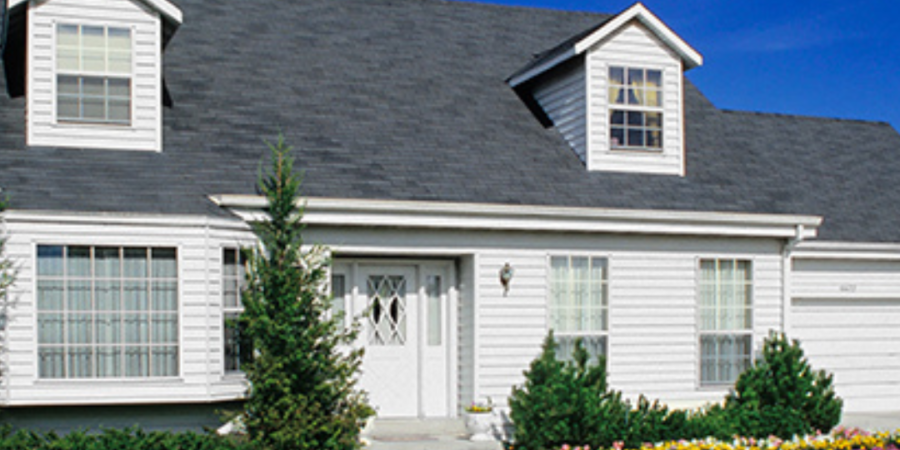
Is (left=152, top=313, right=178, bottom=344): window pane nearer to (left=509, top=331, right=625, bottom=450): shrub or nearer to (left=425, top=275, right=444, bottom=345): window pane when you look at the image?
(left=425, top=275, right=444, bottom=345): window pane

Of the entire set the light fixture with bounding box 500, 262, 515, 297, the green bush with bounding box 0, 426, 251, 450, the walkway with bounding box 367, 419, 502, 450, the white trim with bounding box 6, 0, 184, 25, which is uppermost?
the white trim with bounding box 6, 0, 184, 25

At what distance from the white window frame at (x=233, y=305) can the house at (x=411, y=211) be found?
0.04m

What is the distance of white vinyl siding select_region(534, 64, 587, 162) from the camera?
15445 mm

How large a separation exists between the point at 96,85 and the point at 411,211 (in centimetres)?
406

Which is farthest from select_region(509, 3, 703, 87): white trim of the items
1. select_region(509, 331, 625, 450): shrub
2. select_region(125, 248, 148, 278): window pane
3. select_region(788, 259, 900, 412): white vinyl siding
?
select_region(125, 248, 148, 278): window pane

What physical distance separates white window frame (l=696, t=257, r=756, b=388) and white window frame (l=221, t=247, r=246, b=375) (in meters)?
6.21

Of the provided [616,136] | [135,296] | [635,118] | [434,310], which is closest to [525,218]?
Answer: [434,310]

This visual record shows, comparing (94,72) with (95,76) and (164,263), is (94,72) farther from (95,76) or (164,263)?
(164,263)

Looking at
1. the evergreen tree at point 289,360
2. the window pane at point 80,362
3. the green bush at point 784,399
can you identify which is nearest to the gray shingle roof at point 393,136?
the evergreen tree at point 289,360

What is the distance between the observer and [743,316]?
1520 cm

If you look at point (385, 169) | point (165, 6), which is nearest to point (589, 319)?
point (385, 169)

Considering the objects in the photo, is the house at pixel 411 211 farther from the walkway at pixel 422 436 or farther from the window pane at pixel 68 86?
the walkway at pixel 422 436

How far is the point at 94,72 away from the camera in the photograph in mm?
13078

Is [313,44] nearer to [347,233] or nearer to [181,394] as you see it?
[347,233]
